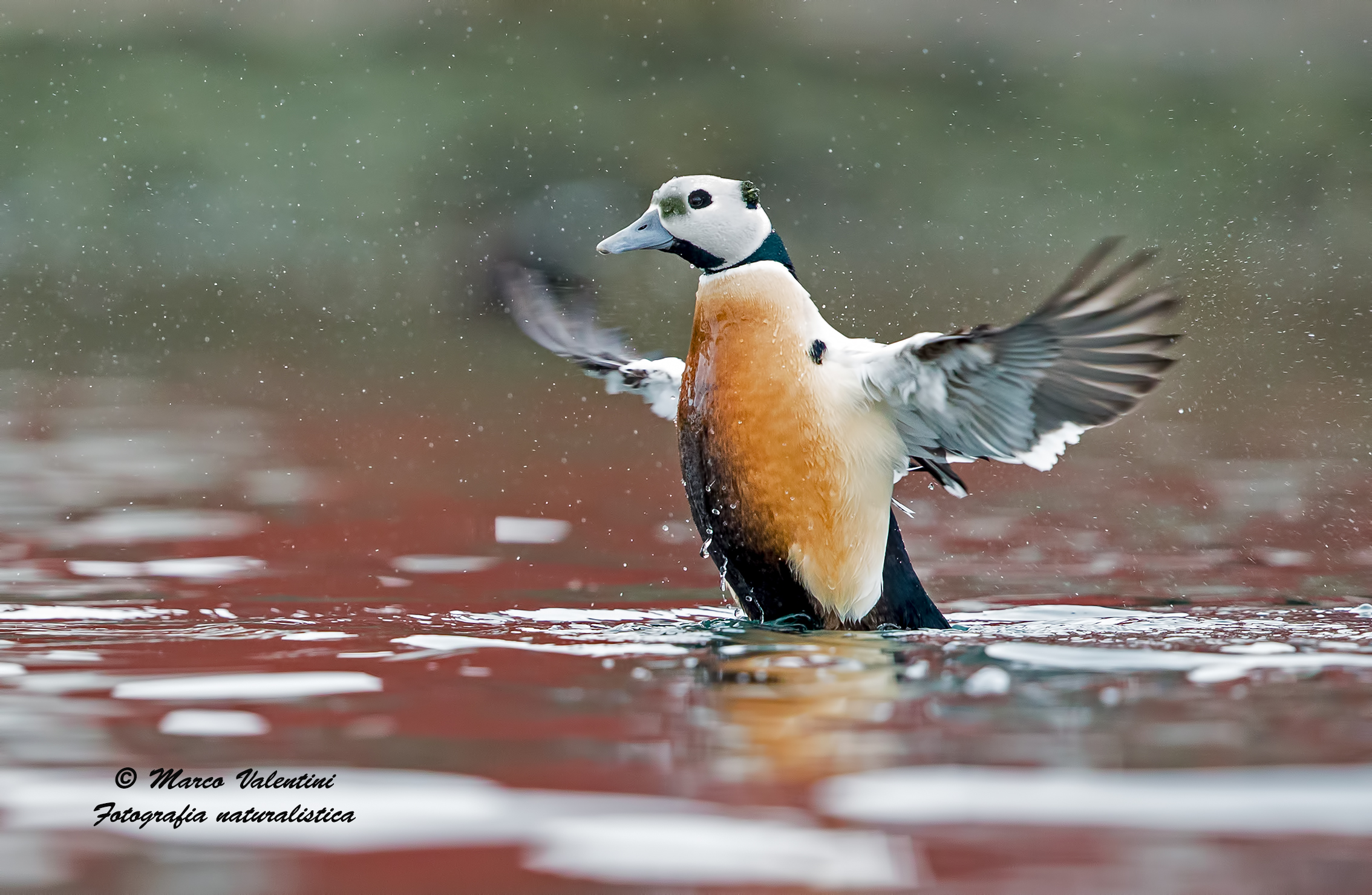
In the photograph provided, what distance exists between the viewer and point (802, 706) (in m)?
4.37

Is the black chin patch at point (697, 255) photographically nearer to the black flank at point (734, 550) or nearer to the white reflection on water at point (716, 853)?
the black flank at point (734, 550)

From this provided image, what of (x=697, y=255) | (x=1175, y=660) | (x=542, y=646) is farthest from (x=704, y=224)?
(x=1175, y=660)

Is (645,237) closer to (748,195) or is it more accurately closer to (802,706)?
(748,195)

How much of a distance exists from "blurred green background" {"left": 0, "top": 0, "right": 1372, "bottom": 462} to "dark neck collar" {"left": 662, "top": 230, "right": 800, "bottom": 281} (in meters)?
12.5

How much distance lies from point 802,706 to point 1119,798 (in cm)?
105

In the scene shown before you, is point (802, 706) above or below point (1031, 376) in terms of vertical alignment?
below

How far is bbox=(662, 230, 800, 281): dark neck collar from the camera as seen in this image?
6.40 meters

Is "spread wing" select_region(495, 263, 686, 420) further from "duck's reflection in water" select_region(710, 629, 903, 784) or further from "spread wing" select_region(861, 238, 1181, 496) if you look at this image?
"duck's reflection in water" select_region(710, 629, 903, 784)

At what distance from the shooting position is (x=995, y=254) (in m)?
23.9

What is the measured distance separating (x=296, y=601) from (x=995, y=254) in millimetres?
18668

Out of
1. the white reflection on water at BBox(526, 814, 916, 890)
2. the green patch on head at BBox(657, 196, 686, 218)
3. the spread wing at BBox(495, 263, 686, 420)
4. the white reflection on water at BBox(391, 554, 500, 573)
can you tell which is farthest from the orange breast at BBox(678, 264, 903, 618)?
the white reflection on water at BBox(526, 814, 916, 890)

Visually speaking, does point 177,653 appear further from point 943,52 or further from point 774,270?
point 943,52

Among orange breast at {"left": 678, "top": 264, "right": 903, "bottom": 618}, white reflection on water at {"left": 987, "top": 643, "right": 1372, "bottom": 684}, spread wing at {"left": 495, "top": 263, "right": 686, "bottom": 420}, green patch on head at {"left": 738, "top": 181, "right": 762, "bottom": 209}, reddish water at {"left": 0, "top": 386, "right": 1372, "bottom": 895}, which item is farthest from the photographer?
spread wing at {"left": 495, "top": 263, "right": 686, "bottom": 420}

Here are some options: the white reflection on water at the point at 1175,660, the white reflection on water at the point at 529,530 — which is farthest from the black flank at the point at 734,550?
the white reflection on water at the point at 529,530
